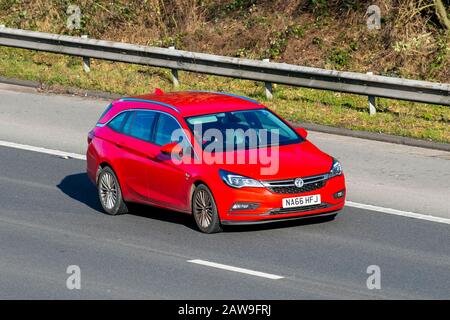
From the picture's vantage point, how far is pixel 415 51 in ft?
80.9

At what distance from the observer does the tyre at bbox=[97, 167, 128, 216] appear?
1614 centimetres

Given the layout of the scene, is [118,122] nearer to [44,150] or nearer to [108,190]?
[108,190]

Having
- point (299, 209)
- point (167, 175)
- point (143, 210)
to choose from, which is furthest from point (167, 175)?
point (299, 209)

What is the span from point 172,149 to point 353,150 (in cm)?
530

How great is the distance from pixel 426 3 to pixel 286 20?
3144 mm

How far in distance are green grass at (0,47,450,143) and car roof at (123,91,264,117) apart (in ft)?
15.9

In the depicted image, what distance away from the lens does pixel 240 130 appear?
1560 cm
